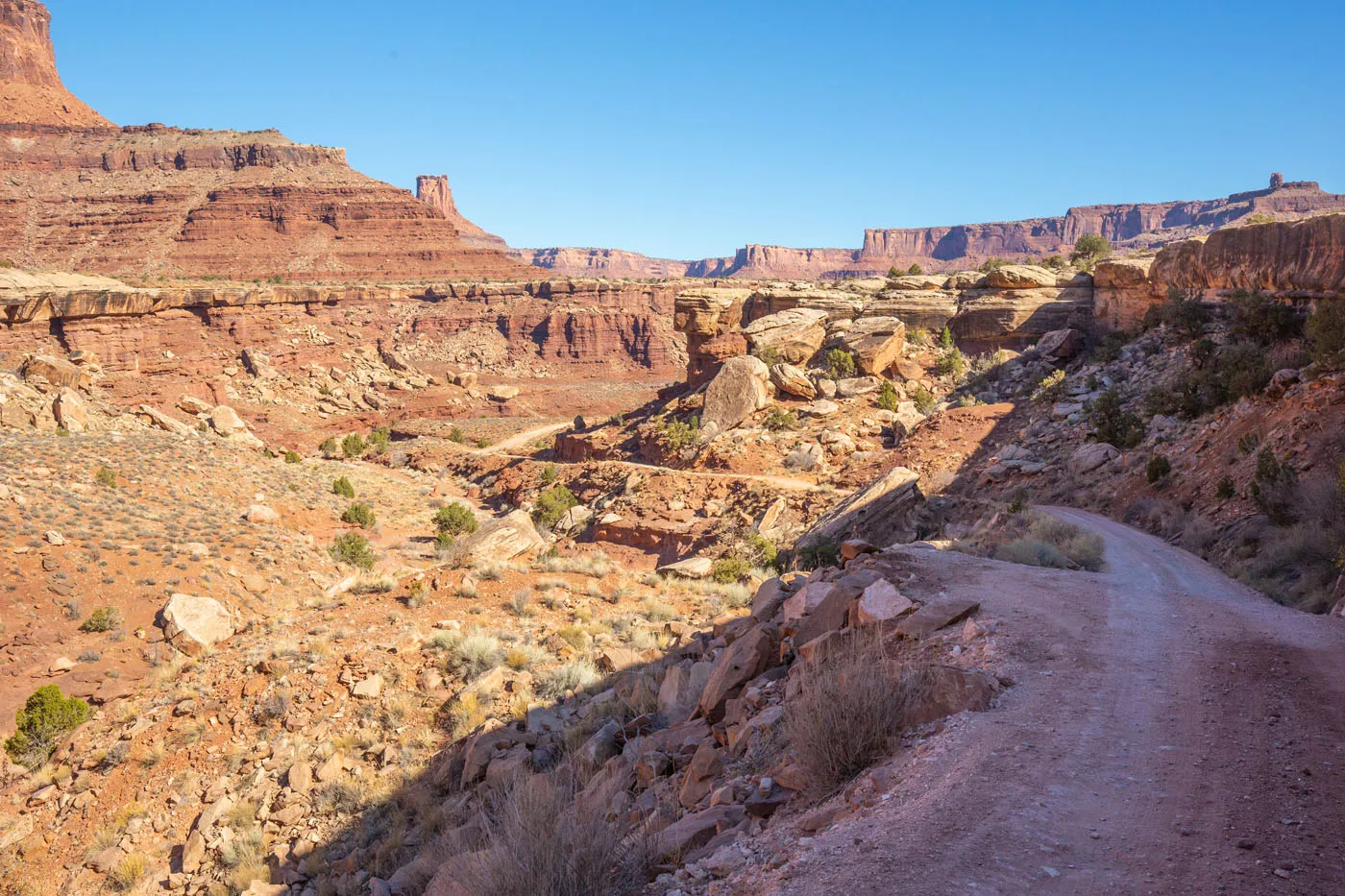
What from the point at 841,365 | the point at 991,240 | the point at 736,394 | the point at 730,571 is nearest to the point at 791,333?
the point at 841,365

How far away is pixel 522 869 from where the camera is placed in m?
3.75

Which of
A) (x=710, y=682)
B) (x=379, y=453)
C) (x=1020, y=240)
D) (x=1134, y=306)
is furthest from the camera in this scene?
(x=1020, y=240)

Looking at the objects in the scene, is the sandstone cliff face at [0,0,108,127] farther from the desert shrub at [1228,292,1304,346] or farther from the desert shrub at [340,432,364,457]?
the desert shrub at [1228,292,1304,346]

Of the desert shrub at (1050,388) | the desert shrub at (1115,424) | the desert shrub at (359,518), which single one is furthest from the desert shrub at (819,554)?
the desert shrub at (359,518)

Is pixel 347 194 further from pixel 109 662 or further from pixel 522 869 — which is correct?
pixel 522 869

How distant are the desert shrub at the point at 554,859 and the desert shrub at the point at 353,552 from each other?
17.5 metres

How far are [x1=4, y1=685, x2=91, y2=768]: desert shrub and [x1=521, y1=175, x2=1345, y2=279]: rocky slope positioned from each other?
99.9 metres

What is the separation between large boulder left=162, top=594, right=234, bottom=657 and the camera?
46.4 ft

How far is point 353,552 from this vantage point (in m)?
20.4

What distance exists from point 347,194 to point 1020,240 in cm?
11109

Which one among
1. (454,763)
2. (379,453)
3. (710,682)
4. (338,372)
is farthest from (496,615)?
(338,372)

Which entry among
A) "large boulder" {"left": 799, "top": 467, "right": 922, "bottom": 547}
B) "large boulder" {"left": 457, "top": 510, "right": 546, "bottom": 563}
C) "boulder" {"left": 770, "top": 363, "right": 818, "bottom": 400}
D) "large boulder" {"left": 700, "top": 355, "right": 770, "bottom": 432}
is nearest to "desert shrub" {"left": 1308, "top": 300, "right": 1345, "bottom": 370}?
"large boulder" {"left": 799, "top": 467, "right": 922, "bottom": 547}

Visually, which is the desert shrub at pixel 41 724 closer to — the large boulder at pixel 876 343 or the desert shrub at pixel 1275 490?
the desert shrub at pixel 1275 490

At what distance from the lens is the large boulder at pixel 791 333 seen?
32.2m
